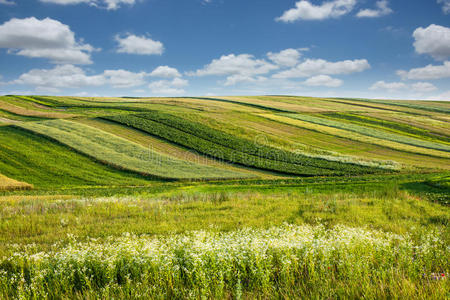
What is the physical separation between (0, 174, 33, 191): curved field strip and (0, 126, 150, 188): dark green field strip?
1193 mm

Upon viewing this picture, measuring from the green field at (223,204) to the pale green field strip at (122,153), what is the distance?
1.11ft

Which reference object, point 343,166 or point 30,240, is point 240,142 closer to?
point 343,166

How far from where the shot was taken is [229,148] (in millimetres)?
55281

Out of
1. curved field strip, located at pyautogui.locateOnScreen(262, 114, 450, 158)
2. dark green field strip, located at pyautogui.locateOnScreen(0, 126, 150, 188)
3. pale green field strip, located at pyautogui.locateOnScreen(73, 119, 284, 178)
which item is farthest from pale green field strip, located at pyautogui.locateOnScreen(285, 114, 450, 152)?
dark green field strip, located at pyautogui.locateOnScreen(0, 126, 150, 188)

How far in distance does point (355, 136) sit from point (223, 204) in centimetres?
6599

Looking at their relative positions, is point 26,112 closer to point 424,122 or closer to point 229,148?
point 229,148

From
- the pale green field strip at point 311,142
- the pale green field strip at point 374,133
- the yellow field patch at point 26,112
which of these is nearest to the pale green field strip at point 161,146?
the yellow field patch at point 26,112

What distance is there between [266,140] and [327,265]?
5640 cm

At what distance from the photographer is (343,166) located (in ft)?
157

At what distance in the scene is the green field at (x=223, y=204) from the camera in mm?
5531

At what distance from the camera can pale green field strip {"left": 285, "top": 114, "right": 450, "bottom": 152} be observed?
66.4m

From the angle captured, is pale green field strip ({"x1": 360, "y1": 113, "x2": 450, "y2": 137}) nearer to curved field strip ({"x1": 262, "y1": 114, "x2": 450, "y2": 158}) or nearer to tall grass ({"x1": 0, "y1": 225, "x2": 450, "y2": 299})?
curved field strip ({"x1": 262, "y1": 114, "x2": 450, "y2": 158})

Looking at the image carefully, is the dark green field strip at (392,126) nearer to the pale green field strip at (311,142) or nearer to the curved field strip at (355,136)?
the curved field strip at (355,136)

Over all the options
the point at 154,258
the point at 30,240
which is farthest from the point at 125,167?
the point at 154,258
